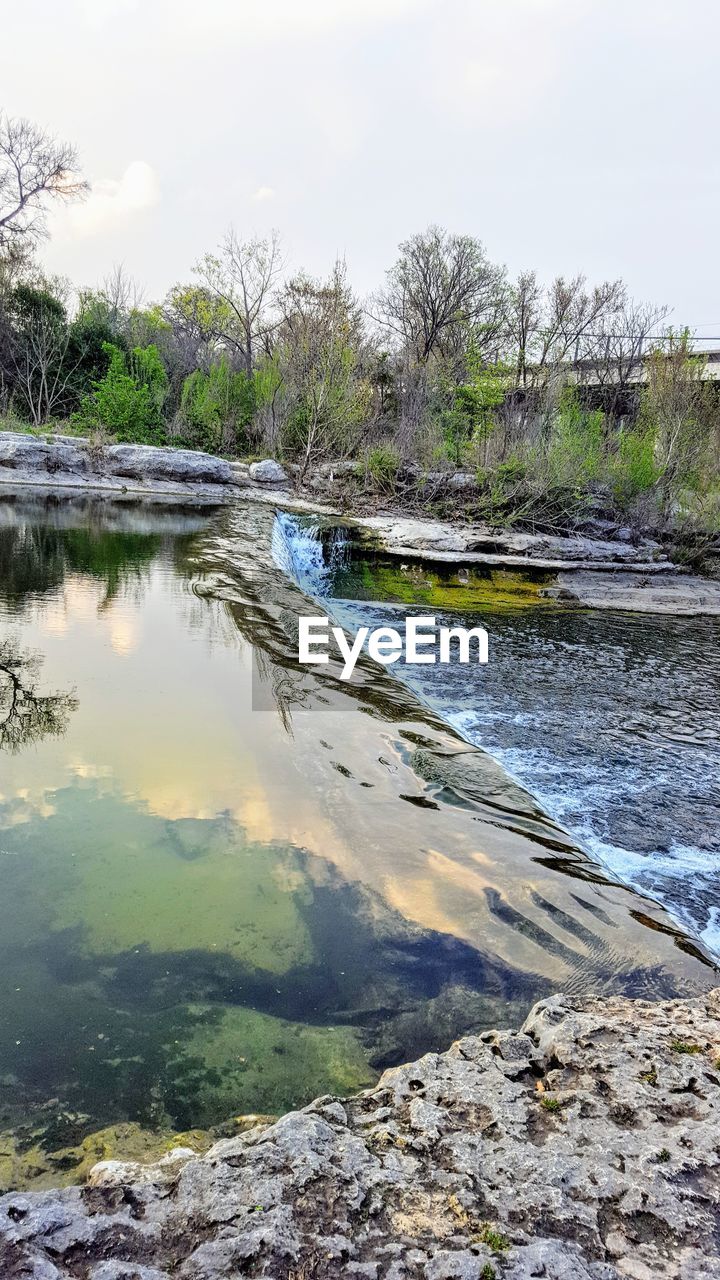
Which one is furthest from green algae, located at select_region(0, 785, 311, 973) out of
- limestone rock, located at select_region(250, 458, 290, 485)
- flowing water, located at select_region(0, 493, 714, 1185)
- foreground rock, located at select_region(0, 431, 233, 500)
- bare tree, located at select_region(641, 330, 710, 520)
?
limestone rock, located at select_region(250, 458, 290, 485)

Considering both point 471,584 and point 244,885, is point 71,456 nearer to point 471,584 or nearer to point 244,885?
point 471,584

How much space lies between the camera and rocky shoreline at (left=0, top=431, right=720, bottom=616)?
12.5 m

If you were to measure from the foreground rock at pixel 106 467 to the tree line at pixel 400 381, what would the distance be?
1.19 meters

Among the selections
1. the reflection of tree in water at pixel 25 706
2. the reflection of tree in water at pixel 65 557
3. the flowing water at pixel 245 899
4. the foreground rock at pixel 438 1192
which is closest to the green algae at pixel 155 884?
the flowing water at pixel 245 899

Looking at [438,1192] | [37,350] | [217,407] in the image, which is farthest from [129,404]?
[438,1192]

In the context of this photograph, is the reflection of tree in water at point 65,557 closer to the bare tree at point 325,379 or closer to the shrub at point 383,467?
the shrub at point 383,467

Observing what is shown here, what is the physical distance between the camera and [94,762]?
12.3ft

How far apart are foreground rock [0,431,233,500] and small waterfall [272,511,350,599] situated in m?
5.37

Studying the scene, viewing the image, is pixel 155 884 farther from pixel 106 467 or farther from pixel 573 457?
pixel 106 467

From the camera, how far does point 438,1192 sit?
4.76 feet

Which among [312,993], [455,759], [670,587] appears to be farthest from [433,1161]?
[670,587]

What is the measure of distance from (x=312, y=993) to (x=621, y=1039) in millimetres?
1045

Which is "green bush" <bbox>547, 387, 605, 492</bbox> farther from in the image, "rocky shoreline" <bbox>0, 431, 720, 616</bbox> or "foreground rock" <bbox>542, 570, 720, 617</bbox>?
"foreground rock" <bbox>542, 570, 720, 617</bbox>

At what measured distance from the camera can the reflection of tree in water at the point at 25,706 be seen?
398 centimetres
